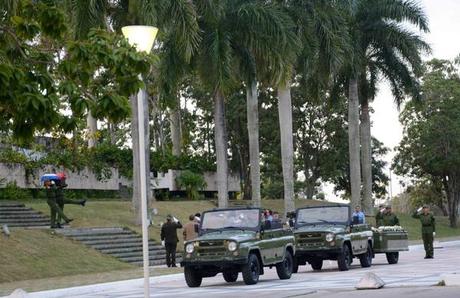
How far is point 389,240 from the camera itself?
29.8 metres

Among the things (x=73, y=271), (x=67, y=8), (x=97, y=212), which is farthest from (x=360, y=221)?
(x=97, y=212)

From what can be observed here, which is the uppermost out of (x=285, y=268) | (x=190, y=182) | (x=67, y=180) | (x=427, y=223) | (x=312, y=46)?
(x=312, y=46)

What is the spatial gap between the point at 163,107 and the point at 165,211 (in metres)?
6.77

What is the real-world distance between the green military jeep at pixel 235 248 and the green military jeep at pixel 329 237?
5.58ft

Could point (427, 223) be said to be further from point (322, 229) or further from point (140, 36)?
point (140, 36)

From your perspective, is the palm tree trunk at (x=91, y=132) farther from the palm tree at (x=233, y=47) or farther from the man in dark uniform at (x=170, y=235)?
the man in dark uniform at (x=170, y=235)

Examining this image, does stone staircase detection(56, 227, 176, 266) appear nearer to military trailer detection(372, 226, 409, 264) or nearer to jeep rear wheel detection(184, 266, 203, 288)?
military trailer detection(372, 226, 409, 264)

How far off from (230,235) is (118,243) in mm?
12686

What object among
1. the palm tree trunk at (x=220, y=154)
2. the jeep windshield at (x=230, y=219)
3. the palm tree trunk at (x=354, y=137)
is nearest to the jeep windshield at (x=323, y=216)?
the jeep windshield at (x=230, y=219)

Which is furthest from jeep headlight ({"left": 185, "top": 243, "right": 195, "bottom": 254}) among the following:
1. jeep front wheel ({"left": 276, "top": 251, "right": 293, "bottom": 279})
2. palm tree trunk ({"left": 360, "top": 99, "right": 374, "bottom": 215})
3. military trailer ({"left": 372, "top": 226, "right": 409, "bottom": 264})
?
palm tree trunk ({"left": 360, "top": 99, "right": 374, "bottom": 215})

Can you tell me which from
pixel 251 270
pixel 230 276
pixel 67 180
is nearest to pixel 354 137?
pixel 67 180

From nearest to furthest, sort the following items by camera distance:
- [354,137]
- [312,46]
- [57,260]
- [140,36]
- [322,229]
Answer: [140,36]
[322,229]
[57,260]
[312,46]
[354,137]

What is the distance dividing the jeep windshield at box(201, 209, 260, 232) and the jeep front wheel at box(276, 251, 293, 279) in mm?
1558

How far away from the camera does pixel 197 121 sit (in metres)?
72.6
